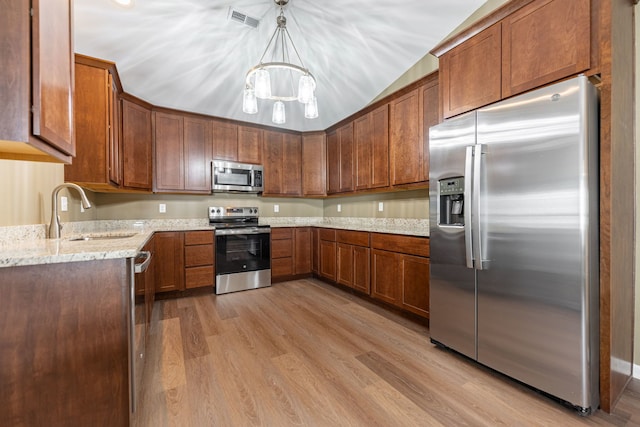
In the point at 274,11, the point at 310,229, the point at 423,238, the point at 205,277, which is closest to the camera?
the point at 274,11

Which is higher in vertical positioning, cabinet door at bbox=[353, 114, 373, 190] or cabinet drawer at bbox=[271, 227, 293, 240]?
cabinet door at bbox=[353, 114, 373, 190]

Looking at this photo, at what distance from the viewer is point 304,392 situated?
170cm

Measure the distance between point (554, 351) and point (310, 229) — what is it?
10.8 ft

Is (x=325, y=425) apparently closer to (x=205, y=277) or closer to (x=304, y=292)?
(x=304, y=292)

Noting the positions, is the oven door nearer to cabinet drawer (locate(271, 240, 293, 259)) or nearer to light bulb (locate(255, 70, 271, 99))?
cabinet drawer (locate(271, 240, 293, 259))

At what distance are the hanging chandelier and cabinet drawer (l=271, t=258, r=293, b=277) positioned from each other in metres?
2.24

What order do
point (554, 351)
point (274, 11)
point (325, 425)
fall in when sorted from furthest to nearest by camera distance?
point (274, 11) < point (554, 351) < point (325, 425)

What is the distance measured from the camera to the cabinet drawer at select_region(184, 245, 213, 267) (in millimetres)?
3566

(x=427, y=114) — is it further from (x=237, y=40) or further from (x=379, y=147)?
(x=237, y=40)

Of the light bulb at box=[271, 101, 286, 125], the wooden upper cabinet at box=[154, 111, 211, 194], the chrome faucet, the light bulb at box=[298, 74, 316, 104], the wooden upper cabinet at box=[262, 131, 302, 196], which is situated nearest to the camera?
the chrome faucet

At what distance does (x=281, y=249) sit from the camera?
13.9ft

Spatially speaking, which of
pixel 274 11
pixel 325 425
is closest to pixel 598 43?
pixel 274 11

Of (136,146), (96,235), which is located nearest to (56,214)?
(96,235)

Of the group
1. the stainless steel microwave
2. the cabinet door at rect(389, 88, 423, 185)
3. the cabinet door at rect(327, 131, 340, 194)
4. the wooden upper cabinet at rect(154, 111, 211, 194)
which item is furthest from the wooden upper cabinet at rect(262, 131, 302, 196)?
the cabinet door at rect(389, 88, 423, 185)
